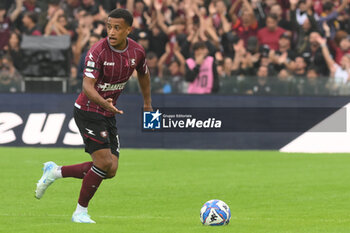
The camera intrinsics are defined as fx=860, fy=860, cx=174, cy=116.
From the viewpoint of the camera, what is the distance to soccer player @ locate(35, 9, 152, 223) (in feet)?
30.9

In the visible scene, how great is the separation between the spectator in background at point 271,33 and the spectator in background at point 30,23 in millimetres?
6210

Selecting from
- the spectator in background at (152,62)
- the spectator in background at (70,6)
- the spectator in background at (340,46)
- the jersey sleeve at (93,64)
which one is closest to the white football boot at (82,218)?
the jersey sleeve at (93,64)

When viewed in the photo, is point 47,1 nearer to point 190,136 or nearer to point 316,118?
point 190,136

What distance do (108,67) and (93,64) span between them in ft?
0.75

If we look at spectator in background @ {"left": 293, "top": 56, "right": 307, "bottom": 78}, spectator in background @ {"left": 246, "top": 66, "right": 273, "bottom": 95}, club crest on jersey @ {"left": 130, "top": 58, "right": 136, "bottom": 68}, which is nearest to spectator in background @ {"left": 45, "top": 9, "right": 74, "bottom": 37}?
spectator in background @ {"left": 246, "top": 66, "right": 273, "bottom": 95}

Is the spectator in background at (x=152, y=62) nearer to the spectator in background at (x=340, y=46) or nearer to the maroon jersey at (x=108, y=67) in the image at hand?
the spectator in background at (x=340, y=46)

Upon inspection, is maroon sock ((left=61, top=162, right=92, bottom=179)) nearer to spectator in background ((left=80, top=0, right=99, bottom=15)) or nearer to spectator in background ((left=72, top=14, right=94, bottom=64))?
spectator in background ((left=72, top=14, right=94, bottom=64))

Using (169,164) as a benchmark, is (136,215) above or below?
above

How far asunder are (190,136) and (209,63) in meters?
1.89

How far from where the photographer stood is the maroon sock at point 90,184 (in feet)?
31.7

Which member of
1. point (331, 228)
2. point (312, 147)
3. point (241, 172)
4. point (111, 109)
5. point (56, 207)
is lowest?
point (312, 147)

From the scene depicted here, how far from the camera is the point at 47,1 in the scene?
1002 inches

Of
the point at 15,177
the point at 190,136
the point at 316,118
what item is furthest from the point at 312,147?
the point at 15,177

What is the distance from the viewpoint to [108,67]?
31.4ft
